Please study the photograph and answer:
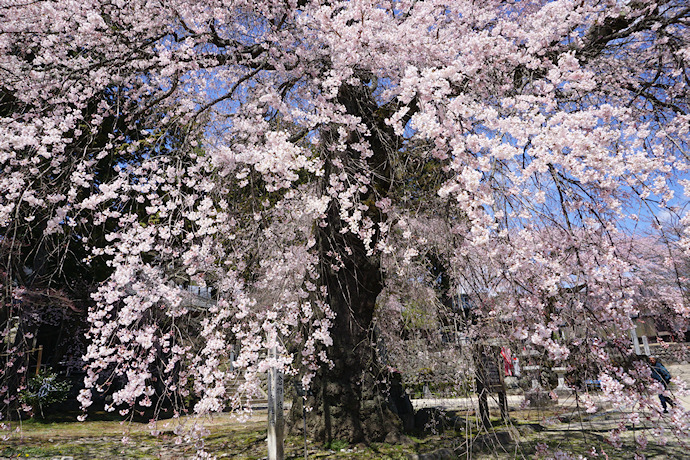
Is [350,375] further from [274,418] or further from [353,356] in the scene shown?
[274,418]

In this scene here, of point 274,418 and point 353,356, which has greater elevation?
point 353,356

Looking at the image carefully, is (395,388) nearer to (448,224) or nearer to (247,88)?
(448,224)

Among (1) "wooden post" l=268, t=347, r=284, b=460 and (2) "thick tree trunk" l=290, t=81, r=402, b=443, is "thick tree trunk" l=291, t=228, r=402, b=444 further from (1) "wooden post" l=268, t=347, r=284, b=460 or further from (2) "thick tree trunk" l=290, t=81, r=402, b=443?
(1) "wooden post" l=268, t=347, r=284, b=460

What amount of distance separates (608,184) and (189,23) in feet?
16.1

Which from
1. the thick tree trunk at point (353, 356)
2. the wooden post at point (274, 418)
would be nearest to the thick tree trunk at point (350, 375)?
the thick tree trunk at point (353, 356)

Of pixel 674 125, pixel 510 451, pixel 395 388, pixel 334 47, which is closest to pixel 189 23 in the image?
pixel 334 47

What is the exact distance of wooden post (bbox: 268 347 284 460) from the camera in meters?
4.54

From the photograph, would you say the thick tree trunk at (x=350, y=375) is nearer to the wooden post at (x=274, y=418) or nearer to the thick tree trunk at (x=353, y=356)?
the thick tree trunk at (x=353, y=356)

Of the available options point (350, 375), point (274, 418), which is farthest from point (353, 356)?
point (274, 418)

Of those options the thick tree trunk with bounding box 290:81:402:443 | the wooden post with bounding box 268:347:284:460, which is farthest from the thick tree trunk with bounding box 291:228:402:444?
the wooden post with bounding box 268:347:284:460

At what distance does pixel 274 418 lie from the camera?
15.0 ft

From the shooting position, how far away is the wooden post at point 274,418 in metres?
4.54

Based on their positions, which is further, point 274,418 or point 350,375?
point 350,375

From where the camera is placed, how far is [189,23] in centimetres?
502
